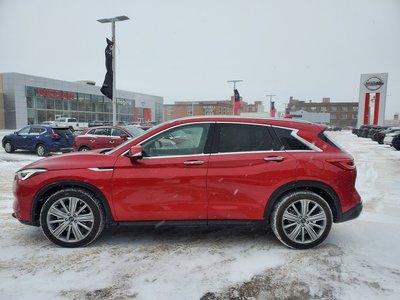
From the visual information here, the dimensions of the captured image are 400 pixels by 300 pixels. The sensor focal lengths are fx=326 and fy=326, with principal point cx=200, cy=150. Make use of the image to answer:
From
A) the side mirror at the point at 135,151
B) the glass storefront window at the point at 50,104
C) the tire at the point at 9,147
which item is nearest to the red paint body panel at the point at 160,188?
the side mirror at the point at 135,151

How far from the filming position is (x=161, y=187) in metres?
4.10

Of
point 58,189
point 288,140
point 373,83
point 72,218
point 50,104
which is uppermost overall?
point 373,83

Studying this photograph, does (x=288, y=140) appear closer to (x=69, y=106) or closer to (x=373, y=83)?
(x=69, y=106)

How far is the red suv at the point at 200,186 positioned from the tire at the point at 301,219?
13mm

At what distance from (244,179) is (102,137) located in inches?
418

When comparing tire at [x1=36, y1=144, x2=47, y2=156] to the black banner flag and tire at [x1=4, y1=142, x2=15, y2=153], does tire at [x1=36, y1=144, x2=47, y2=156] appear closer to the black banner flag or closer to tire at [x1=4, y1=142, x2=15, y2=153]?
tire at [x1=4, y1=142, x2=15, y2=153]

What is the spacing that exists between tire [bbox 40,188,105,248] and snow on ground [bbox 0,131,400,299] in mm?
153

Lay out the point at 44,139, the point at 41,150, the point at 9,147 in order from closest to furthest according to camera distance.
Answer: the point at 44,139
the point at 41,150
the point at 9,147

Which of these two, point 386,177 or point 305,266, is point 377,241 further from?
point 386,177

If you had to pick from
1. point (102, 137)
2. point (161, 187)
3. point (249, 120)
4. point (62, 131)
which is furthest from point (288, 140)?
point (62, 131)

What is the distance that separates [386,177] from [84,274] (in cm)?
941

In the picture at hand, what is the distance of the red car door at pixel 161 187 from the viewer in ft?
13.4

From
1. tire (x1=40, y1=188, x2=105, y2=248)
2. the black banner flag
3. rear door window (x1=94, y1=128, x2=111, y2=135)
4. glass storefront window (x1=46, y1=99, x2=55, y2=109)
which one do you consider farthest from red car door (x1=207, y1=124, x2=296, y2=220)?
glass storefront window (x1=46, y1=99, x2=55, y2=109)

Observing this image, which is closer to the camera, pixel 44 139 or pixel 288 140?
pixel 288 140
